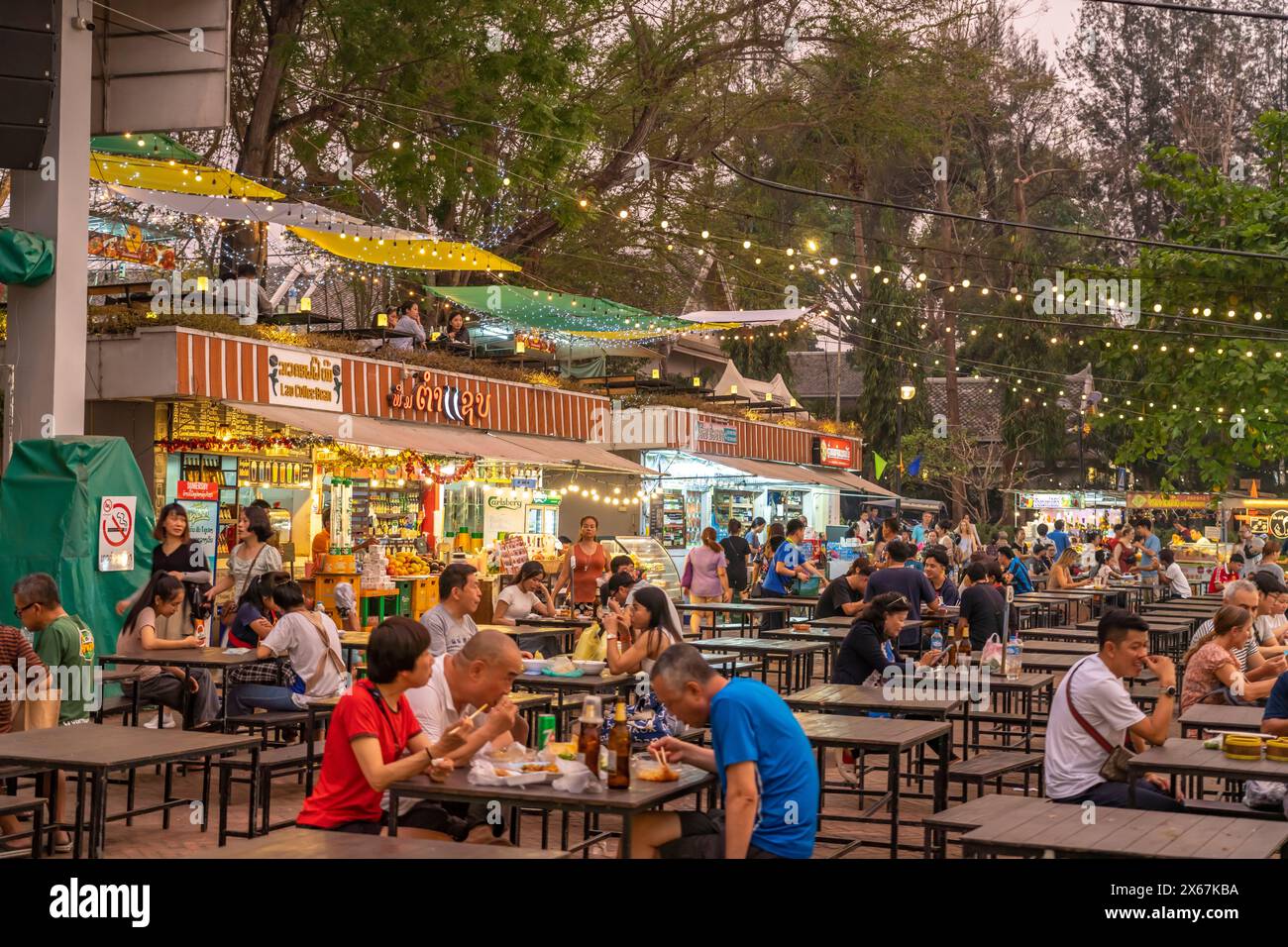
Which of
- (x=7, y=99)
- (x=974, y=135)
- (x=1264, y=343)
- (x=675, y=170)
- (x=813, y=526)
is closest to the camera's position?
(x=7, y=99)

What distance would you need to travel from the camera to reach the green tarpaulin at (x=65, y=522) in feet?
36.3

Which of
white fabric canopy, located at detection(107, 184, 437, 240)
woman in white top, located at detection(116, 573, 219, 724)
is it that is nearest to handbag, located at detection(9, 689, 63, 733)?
woman in white top, located at detection(116, 573, 219, 724)

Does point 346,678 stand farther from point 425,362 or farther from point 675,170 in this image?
point 675,170

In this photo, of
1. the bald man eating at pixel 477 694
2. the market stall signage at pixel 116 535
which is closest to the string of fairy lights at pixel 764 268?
the market stall signage at pixel 116 535

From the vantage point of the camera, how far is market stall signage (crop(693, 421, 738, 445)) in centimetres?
2619

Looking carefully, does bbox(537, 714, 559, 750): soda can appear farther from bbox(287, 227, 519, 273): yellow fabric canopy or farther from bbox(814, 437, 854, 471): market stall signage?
bbox(814, 437, 854, 471): market stall signage

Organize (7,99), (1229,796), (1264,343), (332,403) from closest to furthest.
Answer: (1229,796) < (7,99) < (332,403) < (1264,343)

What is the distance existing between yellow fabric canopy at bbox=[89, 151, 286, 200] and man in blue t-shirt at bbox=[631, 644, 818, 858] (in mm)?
12399

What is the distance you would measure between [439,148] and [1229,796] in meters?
13.8

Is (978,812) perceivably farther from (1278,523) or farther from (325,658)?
(1278,523)

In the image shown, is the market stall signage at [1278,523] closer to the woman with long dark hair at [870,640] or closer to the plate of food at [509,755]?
the woman with long dark hair at [870,640]

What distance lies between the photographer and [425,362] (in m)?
19.3

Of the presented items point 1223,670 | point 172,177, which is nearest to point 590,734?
point 1223,670
